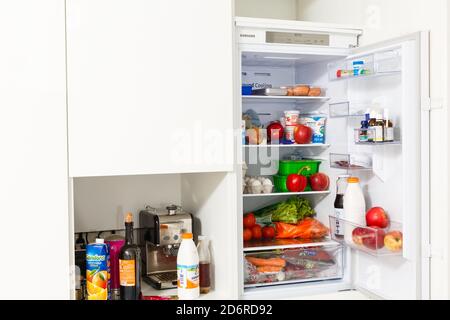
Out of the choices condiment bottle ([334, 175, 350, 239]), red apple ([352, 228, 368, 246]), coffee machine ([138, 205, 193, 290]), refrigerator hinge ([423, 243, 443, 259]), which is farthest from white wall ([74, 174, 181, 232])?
refrigerator hinge ([423, 243, 443, 259])

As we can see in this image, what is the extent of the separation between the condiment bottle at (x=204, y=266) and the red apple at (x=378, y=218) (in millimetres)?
675

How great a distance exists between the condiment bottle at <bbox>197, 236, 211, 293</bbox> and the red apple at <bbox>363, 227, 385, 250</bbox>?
2.17 feet

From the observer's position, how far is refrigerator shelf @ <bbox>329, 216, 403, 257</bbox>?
6.77ft

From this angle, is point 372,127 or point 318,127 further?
point 318,127

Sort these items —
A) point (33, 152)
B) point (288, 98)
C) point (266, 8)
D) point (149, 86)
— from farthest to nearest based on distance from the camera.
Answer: point (266, 8), point (288, 98), point (149, 86), point (33, 152)

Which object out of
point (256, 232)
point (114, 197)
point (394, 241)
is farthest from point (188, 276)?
point (394, 241)

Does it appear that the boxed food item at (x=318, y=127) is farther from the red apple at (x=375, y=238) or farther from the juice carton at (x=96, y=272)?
the juice carton at (x=96, y=272)

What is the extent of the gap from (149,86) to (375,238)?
3.31 ft

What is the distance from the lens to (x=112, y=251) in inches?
89.4

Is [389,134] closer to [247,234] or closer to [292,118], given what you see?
[292,118]

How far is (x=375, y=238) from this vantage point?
81.4 inches

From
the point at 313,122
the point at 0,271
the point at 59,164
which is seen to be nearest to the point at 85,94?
the point at 59,164

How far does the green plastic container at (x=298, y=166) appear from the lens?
2.54 metres
